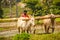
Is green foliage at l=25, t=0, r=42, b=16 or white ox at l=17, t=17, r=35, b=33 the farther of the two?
green foliage at l=25, t=0, r=42, b=16

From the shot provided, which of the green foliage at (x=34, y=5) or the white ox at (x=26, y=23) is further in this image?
the green foliage at (x=34, y=5)

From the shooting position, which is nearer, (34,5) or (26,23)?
(26,23)

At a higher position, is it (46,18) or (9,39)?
(46,18)

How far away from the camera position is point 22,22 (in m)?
9.43

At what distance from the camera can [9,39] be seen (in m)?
10.2

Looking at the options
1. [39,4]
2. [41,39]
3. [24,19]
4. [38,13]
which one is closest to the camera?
[41,39]

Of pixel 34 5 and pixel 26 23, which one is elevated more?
pixel 26 23

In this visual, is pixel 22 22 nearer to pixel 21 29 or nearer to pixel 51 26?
pixel 21 29

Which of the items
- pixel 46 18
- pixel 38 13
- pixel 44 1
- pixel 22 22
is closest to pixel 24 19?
pixel 22 22

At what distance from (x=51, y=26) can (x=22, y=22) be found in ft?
5.55

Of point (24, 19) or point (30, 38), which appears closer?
point (30, 38)

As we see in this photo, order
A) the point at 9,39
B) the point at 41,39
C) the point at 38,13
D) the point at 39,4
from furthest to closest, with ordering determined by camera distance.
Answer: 1. the point at 39,4
2. the point at 38,13
3. the point at 9,39
4. the point at 41,39

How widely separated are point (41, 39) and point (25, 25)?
9.96 ft

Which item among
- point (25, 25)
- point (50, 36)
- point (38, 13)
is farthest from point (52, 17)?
point (38, 13)
